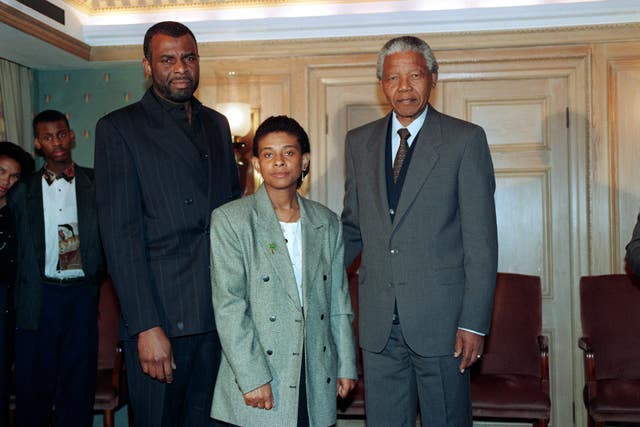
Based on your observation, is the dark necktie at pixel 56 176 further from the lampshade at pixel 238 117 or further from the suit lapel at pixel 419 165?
the suit lapel at pixel 419 165

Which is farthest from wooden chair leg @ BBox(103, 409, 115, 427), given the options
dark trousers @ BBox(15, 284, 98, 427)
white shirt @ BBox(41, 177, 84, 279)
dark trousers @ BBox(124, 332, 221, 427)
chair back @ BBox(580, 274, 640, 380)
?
chair back @ BBox(580, 274, 640, 380)

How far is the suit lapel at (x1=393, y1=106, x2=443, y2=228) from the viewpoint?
2490 mm

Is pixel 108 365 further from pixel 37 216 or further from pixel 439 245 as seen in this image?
pixel 439 245

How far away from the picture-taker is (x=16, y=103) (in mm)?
4711

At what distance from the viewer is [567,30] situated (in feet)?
14.3

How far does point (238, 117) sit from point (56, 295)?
1.52 meters

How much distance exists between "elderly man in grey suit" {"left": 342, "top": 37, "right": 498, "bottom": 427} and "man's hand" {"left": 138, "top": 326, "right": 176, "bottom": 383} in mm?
710

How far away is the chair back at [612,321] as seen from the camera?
398cm

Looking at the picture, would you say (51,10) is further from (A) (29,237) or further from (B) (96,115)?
(A) (29,237)

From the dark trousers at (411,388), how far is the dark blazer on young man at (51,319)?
1836mm

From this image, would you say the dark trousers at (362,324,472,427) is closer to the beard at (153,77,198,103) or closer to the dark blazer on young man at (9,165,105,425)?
the beard at (153,77,198,103)

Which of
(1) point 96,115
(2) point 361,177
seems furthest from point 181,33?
(1) point 96,115

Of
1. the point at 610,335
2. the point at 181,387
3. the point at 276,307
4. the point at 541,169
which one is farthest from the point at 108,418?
the point at 541,169

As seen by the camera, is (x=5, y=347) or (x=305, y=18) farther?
(x=305, y=18)
